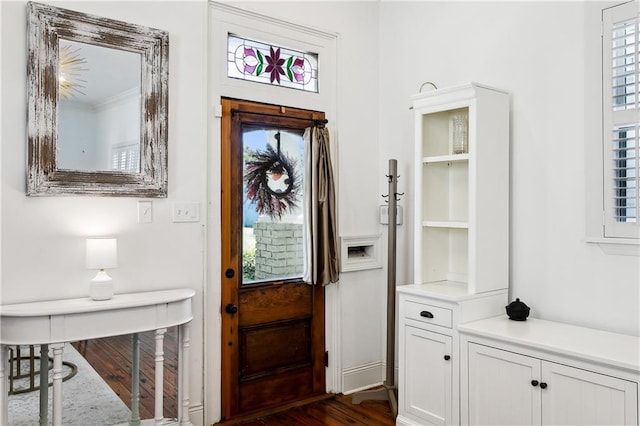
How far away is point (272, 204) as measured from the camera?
135 inches

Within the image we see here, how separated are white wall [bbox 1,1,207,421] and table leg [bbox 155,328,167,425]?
0.36 metres

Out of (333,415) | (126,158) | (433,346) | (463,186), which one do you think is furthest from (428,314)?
(126,158)

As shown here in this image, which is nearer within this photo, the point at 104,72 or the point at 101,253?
the point at 101,253

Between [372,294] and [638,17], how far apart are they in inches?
101

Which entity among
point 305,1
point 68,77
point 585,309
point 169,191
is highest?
point 305,1

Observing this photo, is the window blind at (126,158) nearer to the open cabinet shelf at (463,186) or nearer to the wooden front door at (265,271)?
the wooden front door at (265,271)

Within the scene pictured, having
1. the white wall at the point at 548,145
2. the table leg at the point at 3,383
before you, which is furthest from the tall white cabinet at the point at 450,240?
the table leg at the point at 3,383

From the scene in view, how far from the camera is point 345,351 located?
3.80 meters

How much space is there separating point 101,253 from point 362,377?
2.32 m

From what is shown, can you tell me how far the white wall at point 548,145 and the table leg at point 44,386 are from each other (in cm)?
275

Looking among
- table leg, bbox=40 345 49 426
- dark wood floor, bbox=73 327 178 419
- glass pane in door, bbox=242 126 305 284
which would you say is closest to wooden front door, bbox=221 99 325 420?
glass pane in door, bbox=242 126 305 284

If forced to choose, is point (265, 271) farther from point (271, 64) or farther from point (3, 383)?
point (3, 383)

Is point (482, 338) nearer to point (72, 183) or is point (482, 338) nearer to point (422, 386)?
point (422, 386)

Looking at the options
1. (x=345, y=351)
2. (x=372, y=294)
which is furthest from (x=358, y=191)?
(x=345, y=351)
